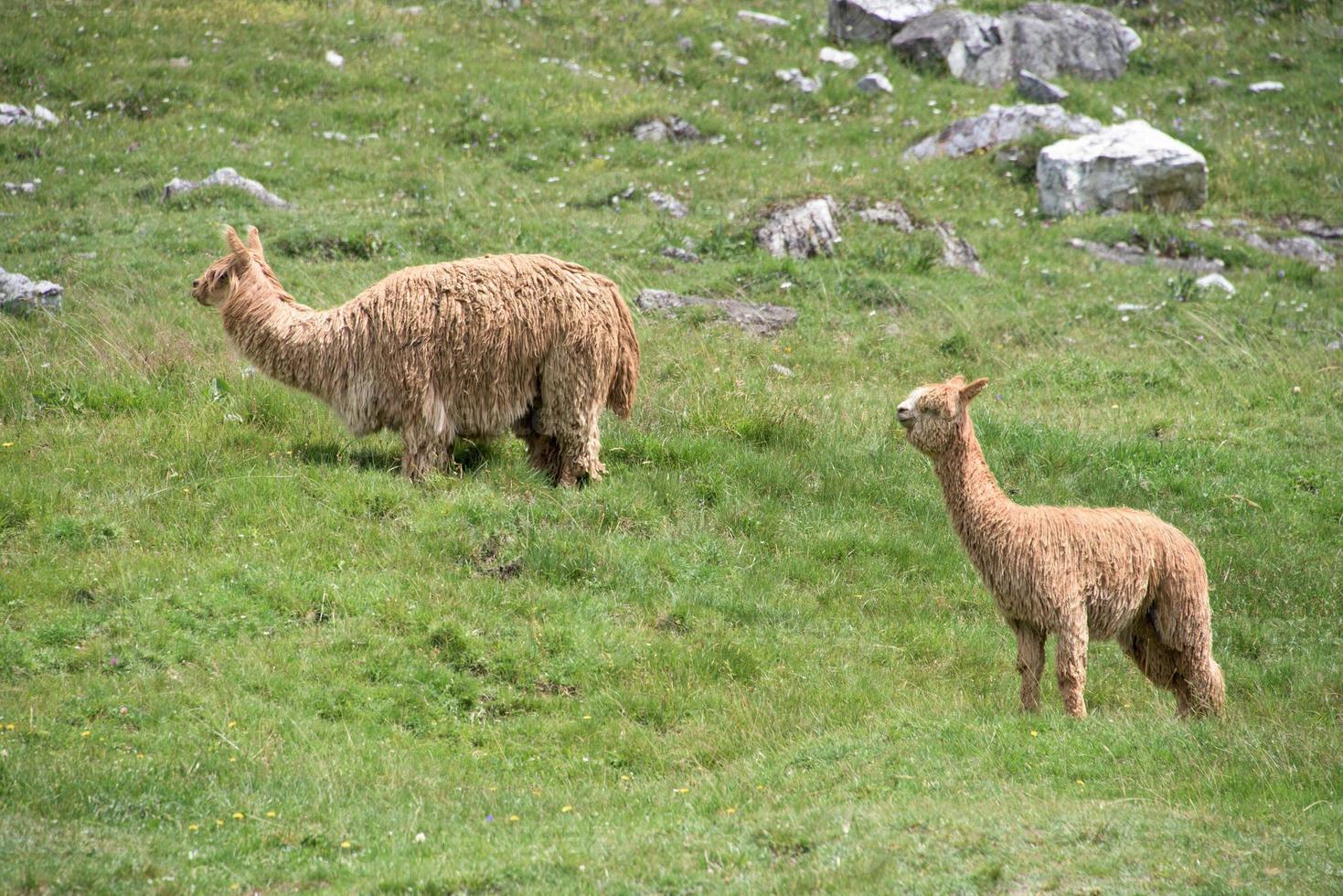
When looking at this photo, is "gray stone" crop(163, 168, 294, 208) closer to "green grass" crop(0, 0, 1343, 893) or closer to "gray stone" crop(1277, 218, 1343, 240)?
"green grass" crop(0, 0, 1343, 893)

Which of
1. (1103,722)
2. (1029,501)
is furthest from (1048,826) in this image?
(1029,501)

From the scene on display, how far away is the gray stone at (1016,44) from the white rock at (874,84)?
1593mm

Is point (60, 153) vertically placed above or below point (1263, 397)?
above

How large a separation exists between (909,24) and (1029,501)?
17004mm

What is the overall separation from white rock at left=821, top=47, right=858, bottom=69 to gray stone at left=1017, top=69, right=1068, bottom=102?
3096mm

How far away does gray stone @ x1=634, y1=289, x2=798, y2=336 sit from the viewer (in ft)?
49.6

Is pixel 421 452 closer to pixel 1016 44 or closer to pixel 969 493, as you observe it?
pixel 969 493

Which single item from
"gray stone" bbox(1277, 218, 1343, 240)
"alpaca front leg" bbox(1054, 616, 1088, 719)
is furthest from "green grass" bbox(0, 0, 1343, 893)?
"gray stone" bbox(1277, 218, 1343, 240)

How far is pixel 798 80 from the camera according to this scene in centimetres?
2433

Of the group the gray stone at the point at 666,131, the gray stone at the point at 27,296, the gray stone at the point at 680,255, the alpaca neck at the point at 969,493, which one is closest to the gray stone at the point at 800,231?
the gray stone at the point at 680,255

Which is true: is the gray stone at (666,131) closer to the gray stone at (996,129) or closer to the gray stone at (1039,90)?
the gray stone at (996,129)

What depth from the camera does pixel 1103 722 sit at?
7434 millimetres

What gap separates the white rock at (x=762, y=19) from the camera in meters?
26.7

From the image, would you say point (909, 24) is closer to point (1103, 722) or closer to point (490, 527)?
point (490, 527)
